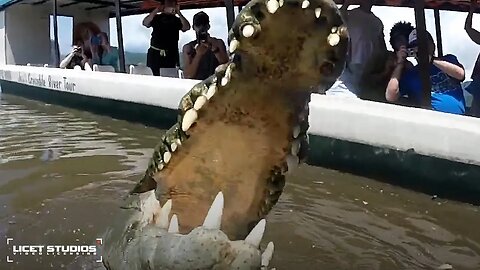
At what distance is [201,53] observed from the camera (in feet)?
24.6

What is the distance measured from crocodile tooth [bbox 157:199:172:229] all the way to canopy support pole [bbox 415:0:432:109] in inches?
128

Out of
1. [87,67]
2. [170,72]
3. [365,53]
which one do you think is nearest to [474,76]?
[365,53]

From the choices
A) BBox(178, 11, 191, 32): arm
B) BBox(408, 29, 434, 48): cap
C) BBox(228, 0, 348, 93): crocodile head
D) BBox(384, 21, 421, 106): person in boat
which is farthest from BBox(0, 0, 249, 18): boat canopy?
BBox(228, 0, 348, 93): crocodile head

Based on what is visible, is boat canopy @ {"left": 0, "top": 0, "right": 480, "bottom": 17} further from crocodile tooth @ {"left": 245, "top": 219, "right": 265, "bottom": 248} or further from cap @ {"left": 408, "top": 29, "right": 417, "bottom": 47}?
crocodile tooth @ {"left": 245, "top": 219, "right": 265, "bottom": 248}

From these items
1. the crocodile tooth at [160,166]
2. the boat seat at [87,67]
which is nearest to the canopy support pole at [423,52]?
the crocodile tooth at [160,166]

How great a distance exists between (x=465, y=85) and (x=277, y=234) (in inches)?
108

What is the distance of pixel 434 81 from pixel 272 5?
395 centimetres

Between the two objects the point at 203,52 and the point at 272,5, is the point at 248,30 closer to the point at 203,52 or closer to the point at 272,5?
the point at 272,5

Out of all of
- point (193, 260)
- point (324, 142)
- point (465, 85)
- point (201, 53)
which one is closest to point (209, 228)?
point (193, 260)

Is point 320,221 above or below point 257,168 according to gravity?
below

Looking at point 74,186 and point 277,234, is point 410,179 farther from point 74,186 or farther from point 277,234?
point 74,186

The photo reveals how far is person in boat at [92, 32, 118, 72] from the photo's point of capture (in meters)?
12.6

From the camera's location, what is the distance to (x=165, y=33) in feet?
27.6

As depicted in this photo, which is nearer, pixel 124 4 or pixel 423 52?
pixel 423 52
